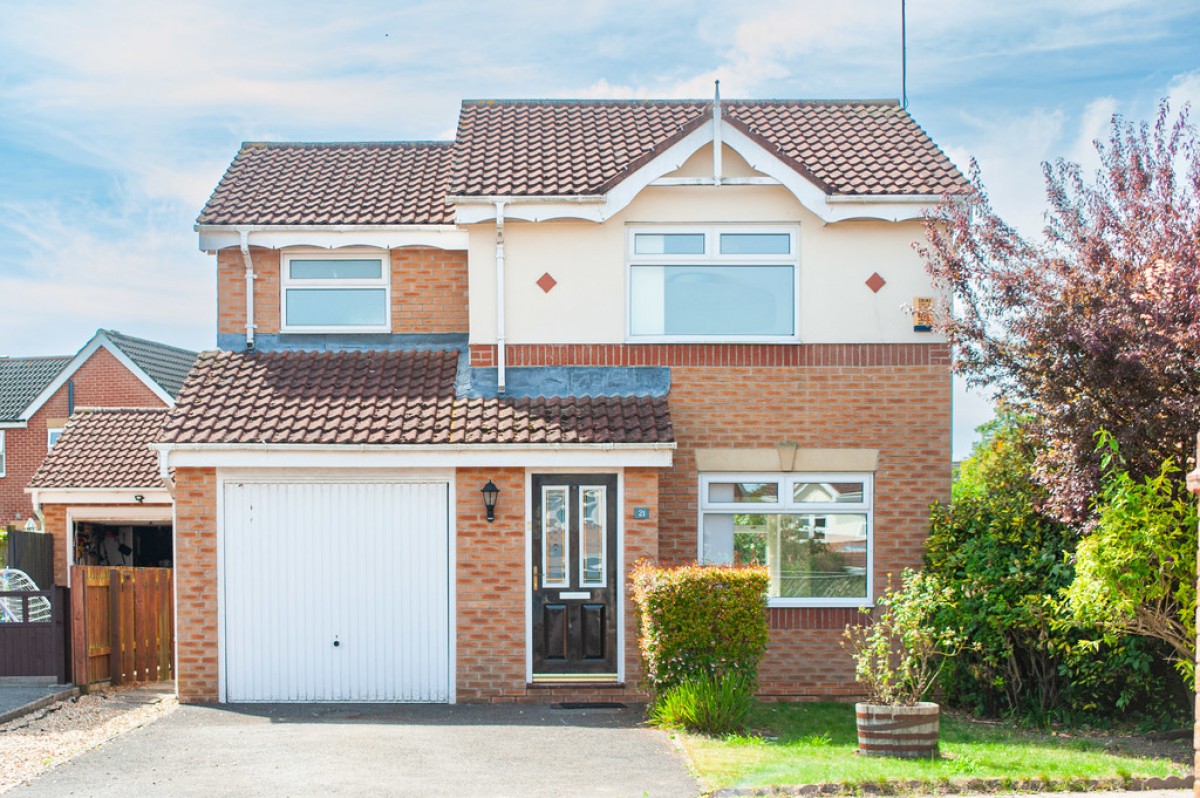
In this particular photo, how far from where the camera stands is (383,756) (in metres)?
10.9

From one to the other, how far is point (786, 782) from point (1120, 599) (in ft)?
10.2

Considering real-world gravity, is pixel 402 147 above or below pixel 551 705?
above

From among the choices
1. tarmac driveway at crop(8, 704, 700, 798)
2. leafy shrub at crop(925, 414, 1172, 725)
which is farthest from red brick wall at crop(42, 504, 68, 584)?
leafy shrub at crop(925, 414, 1172, 725)

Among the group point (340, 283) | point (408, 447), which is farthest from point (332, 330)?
point (408, 447)

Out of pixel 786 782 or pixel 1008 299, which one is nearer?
pixel 786 782

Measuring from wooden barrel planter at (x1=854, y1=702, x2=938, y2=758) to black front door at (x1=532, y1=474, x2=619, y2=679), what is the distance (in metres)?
3.90

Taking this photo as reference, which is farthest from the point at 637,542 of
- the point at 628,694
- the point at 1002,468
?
the point at 1002,468

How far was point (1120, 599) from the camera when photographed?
34.5 feet

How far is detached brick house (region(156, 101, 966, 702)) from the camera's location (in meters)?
14.0

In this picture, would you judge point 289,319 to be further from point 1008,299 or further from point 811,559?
point 1008,299

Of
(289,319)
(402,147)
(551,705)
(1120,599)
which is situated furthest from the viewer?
(402,147)

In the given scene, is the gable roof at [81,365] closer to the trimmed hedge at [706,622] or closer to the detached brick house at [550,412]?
the detached brick house at [550,412]

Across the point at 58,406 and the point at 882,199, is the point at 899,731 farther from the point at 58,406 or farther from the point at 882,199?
the point at 58,406

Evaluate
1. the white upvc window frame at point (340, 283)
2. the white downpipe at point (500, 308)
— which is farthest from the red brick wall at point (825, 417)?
the white upvc window frame at point (340, 283)
